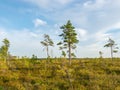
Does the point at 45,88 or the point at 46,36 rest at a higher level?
the point at 46,36

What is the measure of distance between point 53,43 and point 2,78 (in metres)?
26.1

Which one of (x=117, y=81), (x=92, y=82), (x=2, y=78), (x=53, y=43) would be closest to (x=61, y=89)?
(x=92, y=82)

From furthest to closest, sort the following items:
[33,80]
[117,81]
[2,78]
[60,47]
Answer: [60,47]
[2,78]
[33,80]
[117,81]

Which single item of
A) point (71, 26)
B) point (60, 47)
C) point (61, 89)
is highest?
point (71, 26)

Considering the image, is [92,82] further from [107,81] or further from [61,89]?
[61,89]

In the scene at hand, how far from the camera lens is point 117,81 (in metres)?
21.6

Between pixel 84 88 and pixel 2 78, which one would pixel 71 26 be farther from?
pixel 84 88

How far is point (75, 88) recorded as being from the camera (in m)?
19.8

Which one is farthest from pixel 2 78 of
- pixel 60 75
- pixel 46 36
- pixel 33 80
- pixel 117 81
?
pixel 46 36

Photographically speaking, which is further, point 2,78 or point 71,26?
point 71,26

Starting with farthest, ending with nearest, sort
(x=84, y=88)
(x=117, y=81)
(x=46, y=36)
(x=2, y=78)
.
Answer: (x=46, y=36), (x=2, y=78), (x=117, y=81), (x=84, y=88)

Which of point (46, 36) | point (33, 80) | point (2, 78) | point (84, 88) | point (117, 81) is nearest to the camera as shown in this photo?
point (84, 88)

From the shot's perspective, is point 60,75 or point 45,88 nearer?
point 45,88

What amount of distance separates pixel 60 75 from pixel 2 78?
20.8ft
